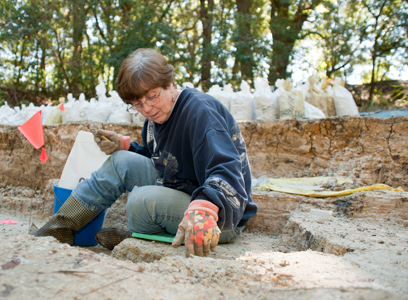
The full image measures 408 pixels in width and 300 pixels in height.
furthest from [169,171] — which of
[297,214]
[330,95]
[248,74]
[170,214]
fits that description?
[248,74]

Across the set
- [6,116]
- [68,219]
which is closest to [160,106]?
[68,219]

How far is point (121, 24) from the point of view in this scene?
24.3 ft

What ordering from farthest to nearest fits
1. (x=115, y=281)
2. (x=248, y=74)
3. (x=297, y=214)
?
1. (x=248, y=74)
2. (x=297, y=214)
3. (x=115, y=281)

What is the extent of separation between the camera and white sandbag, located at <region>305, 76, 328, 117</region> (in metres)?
3.66

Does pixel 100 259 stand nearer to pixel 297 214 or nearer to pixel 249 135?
pixel 297 214

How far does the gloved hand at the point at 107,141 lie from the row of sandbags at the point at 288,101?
6.79 feet

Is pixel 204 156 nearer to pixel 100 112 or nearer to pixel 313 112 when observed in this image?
pixel 313 112

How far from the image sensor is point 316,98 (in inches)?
145

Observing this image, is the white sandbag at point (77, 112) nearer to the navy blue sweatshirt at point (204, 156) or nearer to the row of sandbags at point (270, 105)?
the row of sandbags at point (270, 105)

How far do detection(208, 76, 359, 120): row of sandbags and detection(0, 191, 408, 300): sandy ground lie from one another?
7.72 feet

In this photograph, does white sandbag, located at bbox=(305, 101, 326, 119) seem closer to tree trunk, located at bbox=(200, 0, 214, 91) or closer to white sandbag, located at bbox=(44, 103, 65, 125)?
white sandbag, located at bbox=(44, 103, 65, 125)

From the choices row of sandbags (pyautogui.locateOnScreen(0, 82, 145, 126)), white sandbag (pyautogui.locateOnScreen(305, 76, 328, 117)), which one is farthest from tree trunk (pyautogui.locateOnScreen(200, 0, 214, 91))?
white sandbag (pyautogui.locateOnScreen(305, 76, 328, 117))

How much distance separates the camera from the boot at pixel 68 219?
5.20 ft

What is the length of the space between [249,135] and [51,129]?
7.68ft
